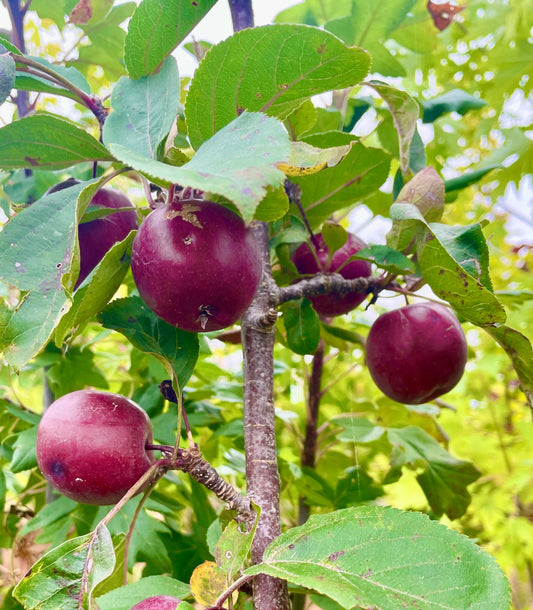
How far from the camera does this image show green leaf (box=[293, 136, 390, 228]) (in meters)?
0.75

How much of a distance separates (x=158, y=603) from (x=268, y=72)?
18.7 inches

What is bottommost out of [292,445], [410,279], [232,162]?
[292,445]

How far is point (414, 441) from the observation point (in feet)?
3.44

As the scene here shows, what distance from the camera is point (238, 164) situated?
388mm

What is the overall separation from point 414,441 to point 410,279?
0.38 m

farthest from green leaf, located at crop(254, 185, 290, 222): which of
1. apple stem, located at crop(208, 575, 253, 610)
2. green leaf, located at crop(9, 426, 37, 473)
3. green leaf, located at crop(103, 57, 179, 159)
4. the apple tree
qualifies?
green leaf, located at crop(9, 426, 37, 473)

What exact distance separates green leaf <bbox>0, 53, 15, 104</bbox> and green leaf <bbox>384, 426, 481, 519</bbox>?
0.81 m

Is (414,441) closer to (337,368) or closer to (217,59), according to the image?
(337,368)

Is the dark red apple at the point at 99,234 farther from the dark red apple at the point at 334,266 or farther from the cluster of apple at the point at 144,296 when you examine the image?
the dark red apple at the point at 334,266

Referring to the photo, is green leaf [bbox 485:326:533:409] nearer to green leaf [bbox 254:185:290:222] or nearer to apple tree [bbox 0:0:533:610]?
apple tree [bbox 0:0:533:610]

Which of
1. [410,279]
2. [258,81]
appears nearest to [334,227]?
[410,279]

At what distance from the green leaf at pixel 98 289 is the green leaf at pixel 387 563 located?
10.5 inches

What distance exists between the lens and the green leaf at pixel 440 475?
1001 millimetres

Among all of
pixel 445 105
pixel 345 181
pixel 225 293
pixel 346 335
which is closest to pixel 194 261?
pixel 225 293
